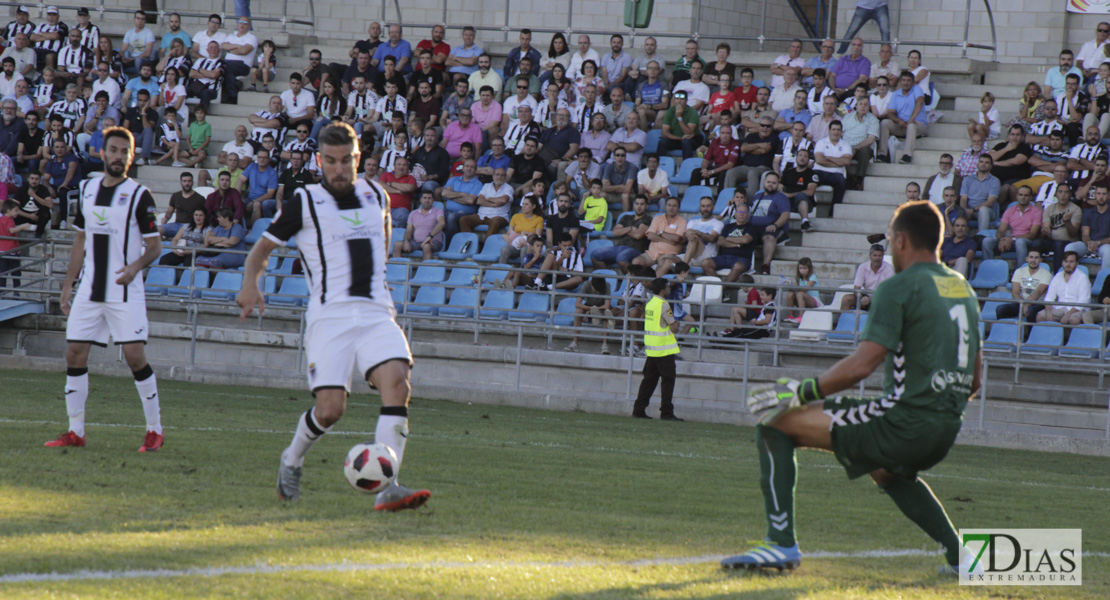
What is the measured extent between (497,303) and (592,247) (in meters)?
1.88

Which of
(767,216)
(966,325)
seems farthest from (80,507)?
(767,216)

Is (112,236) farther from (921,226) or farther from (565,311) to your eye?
(565,311)

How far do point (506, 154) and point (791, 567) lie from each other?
16.3 metres

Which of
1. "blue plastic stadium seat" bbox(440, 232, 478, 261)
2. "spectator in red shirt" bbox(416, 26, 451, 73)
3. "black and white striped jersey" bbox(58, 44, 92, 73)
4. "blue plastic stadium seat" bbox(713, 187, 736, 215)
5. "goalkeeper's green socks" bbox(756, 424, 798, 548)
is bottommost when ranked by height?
"goalkeeper's green socks" bbox(756, 424, 798, 548)

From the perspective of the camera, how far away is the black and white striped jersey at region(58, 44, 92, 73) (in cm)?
2467

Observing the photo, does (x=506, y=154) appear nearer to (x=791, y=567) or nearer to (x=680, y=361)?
(x=680, y=361)

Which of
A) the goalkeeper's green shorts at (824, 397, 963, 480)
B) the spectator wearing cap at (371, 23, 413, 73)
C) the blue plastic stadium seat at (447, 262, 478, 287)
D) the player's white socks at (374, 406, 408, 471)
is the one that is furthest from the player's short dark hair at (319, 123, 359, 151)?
the spectator wearing cap at (371, 23, 413, 73)

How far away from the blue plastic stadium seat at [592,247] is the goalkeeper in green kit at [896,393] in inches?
548

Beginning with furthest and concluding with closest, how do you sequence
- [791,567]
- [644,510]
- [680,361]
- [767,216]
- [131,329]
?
[767,216]
[680,361]
[131,329]
[644,510]
[791,567]

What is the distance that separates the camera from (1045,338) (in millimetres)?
16125

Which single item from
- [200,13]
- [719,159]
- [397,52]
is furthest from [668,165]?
[200,13]

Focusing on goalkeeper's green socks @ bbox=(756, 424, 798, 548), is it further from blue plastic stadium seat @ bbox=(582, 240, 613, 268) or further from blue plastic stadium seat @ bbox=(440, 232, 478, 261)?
blue plastic stadium seat @ bbox=(440, 232, 478, 261)

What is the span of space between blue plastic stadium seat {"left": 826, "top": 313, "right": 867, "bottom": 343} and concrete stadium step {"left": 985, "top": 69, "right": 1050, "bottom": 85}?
304 inches

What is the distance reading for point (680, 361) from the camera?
17.1 m
